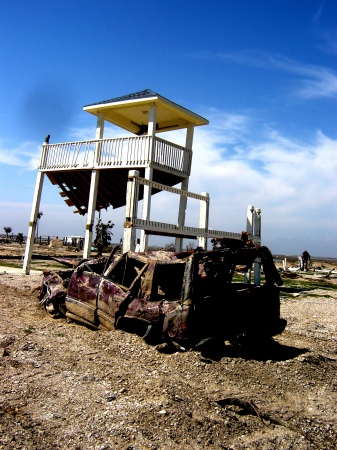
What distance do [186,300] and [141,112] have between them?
480 inches

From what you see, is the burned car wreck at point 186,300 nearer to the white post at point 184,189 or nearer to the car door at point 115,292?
the car door at point 115,292

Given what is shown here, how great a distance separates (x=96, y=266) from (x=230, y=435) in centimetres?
532

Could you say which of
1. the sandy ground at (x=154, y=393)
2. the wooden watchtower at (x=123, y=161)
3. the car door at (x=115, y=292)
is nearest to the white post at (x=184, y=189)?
the wooden watchtower at (x=123, y=161)

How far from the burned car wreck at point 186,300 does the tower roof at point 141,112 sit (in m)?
9.04

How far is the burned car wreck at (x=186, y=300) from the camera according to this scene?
5645mm

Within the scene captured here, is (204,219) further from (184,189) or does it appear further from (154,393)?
(154,393)

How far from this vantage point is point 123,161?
14.6 m

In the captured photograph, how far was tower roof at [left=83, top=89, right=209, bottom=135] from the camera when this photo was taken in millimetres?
14927

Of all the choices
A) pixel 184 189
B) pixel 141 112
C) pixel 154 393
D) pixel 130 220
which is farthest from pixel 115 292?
pixel 141 112

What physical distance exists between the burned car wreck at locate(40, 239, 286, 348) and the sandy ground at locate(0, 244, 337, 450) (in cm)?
29

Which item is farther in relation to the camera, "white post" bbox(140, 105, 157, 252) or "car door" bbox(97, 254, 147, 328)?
"white post" bbox(140, 105, 157, 252)

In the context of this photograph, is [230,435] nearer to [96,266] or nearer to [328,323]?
[96,266]

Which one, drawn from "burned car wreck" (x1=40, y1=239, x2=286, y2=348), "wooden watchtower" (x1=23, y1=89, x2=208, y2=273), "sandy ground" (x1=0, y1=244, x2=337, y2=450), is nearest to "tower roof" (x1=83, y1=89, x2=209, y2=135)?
"wooden watchtower" (x1=23, y1=89, x2=208, y2=273)

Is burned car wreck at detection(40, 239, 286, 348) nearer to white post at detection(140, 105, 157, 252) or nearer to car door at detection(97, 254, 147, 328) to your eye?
car door at detection(97, 254, 147, 328)
